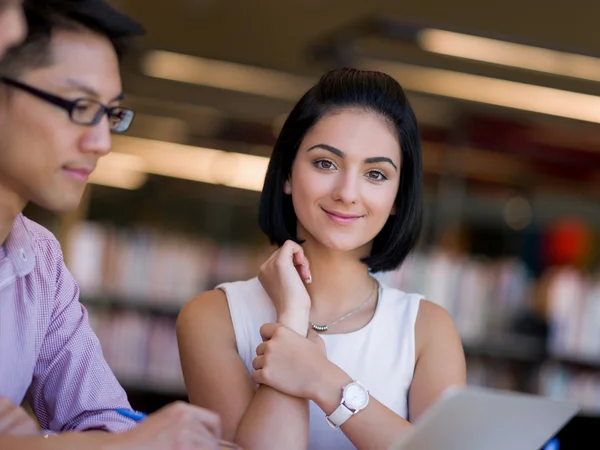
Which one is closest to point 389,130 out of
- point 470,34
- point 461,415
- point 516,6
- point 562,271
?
point 461,415

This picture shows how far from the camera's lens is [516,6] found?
682cm

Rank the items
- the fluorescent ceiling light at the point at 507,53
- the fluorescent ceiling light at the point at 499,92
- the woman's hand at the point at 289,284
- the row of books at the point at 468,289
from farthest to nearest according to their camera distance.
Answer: the row of books at the point at 468,289
the fluorescent ceiling light at the point at 499,92
the fluorescent ceiling light at the point at 507,53
the woman's hand at the point at 289,284

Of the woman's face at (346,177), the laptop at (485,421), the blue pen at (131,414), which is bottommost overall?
the blue pen at (131,414)

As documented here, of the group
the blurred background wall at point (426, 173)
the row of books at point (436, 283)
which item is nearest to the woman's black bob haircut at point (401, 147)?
the blurred background wall at point (426, 173)

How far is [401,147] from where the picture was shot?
205cm

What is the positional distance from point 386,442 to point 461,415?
40cm

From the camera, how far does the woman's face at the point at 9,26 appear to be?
142cm

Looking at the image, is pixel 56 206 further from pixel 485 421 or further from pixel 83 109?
pixel 485 421

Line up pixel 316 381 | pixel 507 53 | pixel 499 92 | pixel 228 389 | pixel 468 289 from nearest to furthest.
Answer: pixel 316 381, pixel 228 389, pixel 507 53, pixel 499 92, pixel 468 289

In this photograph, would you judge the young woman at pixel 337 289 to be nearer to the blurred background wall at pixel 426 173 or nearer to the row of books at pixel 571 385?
the blurred background wall at pixel 426 173

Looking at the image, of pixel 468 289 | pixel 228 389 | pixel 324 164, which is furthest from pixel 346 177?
pixel 468 289

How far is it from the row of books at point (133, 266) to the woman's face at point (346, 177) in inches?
128

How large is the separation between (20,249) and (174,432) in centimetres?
45

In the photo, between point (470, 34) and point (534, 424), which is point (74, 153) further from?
point (470, 34)
